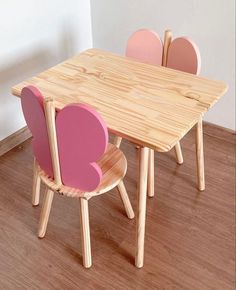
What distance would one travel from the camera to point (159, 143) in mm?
955

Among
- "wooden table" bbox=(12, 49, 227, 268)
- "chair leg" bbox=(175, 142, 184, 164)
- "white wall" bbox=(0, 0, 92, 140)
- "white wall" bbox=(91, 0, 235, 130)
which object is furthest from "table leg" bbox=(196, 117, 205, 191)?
"white wall" bbox=(0, 0, 92, 140)

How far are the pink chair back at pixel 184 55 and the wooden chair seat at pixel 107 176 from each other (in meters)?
0.42

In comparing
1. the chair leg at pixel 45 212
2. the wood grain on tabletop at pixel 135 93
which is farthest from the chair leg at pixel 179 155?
the chair leg at pixel 45 212

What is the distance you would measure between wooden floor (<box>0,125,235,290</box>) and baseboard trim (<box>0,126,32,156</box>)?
0.09m

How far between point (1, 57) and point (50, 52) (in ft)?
1.01

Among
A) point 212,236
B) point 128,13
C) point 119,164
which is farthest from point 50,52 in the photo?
point 212,236

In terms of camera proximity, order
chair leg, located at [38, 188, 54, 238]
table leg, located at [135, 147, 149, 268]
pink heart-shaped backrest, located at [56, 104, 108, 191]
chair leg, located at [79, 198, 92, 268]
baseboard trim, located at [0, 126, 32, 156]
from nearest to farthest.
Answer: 1. pink heart-shaped backrest, located at [56, 104, 108, 191]
2. table leg, located at [135, 147, 149, 268]
3. chair leg, located at [79, 198, 92, 268]
4. chair leg, located at [38, 188, 54, 238]
5. baseboard trim, located at [0, 126, 32, 156]

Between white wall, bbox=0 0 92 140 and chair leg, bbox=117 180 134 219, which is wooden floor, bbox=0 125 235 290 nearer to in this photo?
chair leg, bbox=117 180 134 219

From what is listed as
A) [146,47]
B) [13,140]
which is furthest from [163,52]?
[13,140]

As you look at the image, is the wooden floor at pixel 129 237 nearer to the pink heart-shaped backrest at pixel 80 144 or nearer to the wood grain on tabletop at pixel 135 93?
the pink heart-shaped backrest at pixel 80 144

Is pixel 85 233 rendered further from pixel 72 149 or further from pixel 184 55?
pixel 184 55

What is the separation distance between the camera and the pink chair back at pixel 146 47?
142cm

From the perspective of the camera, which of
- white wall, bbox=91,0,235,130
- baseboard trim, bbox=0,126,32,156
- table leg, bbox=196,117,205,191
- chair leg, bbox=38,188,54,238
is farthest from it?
baseboard trim, bbox=0,126,32,156

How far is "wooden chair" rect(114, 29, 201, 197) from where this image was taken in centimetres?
133
